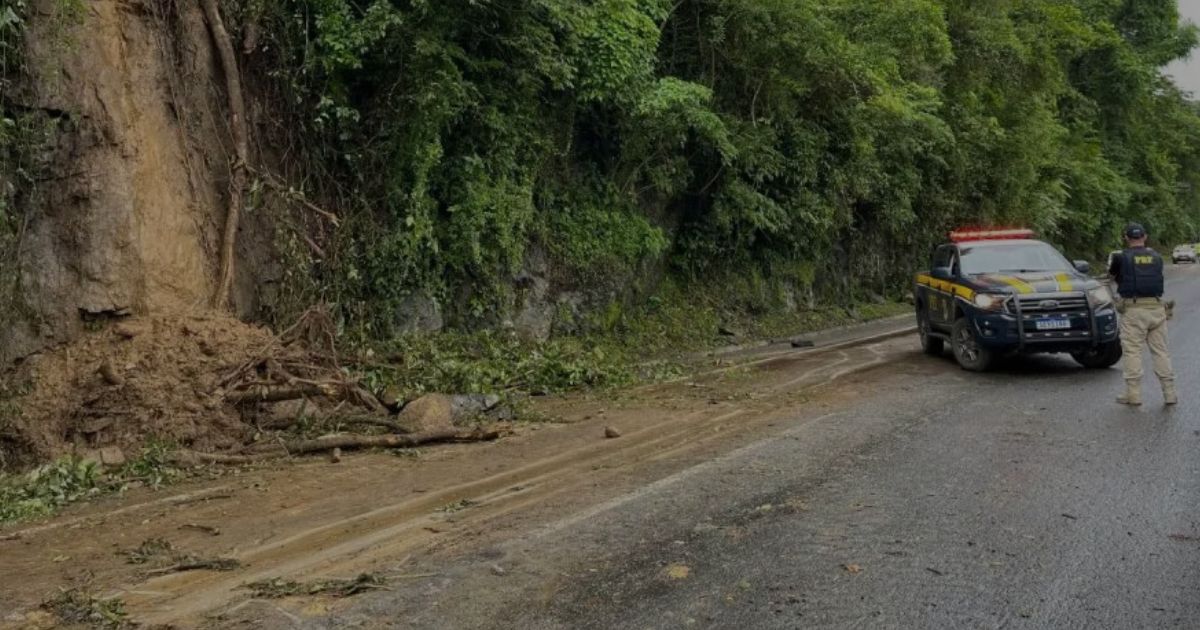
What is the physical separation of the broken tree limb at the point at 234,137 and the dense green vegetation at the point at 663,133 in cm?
57

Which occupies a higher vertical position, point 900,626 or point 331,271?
point 331,271

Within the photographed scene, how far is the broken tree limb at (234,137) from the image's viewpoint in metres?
9.46

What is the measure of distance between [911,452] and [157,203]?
7776 millimetres

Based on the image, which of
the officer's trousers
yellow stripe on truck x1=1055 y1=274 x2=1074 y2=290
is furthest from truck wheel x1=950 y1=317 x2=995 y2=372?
the officer's trousers

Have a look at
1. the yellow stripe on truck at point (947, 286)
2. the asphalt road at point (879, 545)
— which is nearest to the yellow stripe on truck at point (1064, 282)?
the yellow stripe on truck at point (947, 286)

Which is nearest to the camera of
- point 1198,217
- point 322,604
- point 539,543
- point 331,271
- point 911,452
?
point 322,604

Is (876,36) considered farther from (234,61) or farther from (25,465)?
Result: (25,465)

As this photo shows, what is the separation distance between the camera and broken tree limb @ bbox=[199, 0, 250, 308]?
31.0 ft

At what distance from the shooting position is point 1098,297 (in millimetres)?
10727

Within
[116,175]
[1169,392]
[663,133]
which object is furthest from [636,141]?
[1169,392]

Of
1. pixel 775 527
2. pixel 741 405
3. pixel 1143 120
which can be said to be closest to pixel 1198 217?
pixel 1143 120

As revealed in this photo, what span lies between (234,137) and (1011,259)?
34.3ft

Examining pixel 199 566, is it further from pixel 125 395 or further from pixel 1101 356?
pixel 1101 356

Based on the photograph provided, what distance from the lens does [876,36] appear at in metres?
18.3
